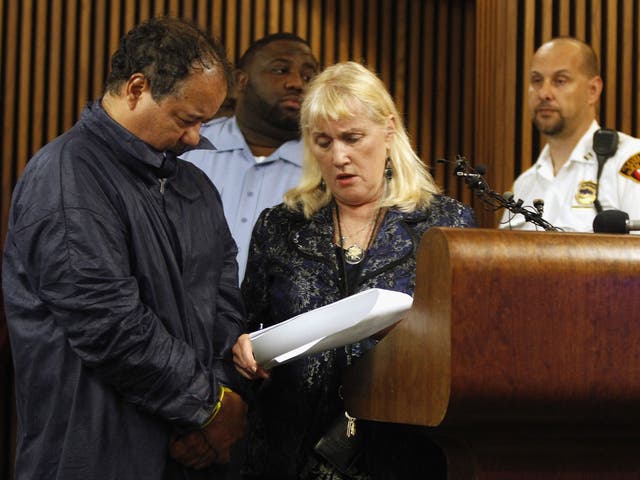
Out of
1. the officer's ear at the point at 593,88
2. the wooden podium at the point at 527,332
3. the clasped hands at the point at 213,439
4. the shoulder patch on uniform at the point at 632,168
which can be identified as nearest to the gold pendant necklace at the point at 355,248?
the clasped hands at the point at 213,439

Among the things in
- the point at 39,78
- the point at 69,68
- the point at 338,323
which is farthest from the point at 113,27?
the point at 338,323

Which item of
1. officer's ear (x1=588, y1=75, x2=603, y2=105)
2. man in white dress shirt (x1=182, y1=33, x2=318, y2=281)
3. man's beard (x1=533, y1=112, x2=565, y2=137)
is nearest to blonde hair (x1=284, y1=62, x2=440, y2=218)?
man in white dress shirt (x1=182, y1=33, x2=318, y2=281)

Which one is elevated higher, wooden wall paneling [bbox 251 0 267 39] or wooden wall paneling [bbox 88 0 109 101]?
wooden wall paneling [bbox 251 0 267 39]

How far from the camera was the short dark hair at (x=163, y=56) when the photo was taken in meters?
2.44

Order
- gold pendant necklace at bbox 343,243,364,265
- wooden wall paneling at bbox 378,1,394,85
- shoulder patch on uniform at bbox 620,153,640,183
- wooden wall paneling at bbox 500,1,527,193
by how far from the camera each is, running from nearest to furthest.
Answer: gold pendant necklace at bbox 343,243,364,265
shoulder patch on uniform at bbox 620,153,640,183
wooden wall paneling at bbox 500,1,527,193
wooden wall paneling at bbox 378,1,394,85

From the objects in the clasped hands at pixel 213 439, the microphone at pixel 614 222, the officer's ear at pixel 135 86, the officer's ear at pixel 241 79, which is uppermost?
the officer's ear at pixel 241 79

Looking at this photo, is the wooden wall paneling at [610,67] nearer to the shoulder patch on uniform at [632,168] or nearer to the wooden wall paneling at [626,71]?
the wooden wall paneling at [626,71]

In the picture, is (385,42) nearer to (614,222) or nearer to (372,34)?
(372,34)

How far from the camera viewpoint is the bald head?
4.78 m

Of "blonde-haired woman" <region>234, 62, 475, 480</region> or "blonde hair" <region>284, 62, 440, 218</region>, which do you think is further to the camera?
"blonde hair" <region>284, 62, 440, 218</region>

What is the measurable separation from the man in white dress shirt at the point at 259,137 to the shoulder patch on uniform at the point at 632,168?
1.36 metres

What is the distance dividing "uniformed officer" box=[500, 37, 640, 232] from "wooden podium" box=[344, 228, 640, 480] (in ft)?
8.38

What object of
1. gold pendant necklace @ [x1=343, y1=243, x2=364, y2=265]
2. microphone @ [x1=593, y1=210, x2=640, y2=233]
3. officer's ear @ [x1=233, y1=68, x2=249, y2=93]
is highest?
officer's ear @ [x1=233, y1=68, x2=249, y2=93]

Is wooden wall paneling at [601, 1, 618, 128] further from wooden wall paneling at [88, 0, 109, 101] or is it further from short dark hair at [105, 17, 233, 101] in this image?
short dark hair at [105, 17, 233, 101]
